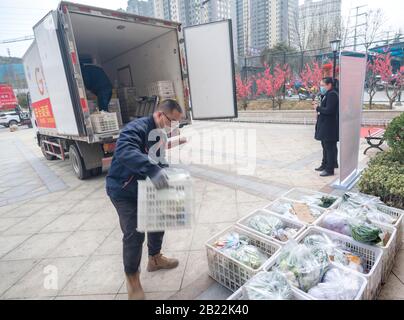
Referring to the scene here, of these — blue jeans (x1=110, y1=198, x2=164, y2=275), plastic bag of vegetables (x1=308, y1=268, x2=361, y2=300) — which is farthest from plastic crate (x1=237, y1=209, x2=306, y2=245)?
blue jeans (x1=110, y1=198, x2=164, y2=275)

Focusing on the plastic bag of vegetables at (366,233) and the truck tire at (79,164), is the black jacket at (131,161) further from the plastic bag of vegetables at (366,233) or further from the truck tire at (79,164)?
the truck tire at (79,164)

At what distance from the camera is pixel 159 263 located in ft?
7.97

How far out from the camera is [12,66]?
105ft

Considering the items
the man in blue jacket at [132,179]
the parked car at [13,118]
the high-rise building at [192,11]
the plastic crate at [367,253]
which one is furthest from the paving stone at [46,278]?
the parked car at [13,118]

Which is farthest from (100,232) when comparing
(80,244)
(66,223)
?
(66,223)

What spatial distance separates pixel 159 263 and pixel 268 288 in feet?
3.78

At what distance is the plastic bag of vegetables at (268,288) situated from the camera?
63.3 inches

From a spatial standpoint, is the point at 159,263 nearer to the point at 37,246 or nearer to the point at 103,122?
the point at 37,246

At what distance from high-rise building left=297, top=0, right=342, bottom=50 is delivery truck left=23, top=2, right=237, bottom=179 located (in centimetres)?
1544

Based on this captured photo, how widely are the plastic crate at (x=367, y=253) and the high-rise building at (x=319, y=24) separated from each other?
18697 millimetres

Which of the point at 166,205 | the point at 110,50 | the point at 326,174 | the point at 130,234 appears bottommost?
the point at 326,174

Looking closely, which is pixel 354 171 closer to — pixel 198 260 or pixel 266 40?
pixel 198 260

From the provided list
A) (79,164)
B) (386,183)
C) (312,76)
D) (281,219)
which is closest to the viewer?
(281,219)
